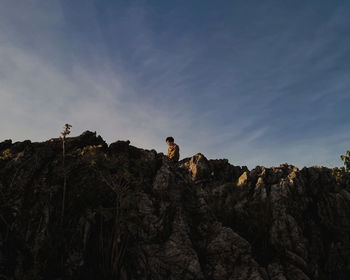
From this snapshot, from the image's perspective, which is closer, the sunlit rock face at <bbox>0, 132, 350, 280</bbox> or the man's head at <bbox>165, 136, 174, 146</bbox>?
the sunlit rock face at <bbox>0, 132, 350, 280</bbox>

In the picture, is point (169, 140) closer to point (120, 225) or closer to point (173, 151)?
point (173, 151)

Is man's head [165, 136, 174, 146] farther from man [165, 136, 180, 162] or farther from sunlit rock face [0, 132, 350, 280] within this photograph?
sunlit rock face [0, 132, 350, 280]

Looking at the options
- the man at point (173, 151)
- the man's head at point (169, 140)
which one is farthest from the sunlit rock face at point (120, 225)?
the man's head at point (169, 140)

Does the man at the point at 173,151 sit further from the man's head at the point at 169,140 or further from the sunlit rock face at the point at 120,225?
the sunlit rock face at the point at 120,225

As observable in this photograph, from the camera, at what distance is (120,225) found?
510 inches

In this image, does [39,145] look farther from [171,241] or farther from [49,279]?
[171,241]

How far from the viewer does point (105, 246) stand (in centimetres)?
1284

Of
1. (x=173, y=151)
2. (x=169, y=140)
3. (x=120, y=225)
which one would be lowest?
(x=120, y=225)

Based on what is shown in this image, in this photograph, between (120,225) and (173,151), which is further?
(173,151)

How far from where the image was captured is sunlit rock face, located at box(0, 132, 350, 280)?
1200 centimetres

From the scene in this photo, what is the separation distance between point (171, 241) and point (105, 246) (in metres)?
4.00

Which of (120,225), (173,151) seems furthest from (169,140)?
(120,225)

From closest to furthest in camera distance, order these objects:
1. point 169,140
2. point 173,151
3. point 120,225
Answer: point 120,225 → point 173,151 → point 169,140

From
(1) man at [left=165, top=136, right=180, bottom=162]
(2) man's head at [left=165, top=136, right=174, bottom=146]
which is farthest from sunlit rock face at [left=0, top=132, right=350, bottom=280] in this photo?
(2) man's head at [left=165, top=136, right=174, bottom=146]
